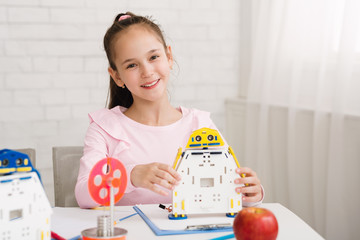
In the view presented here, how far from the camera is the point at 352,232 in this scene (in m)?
1.86

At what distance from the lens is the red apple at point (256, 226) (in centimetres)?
89

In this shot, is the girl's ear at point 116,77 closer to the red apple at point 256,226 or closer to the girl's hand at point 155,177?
the girl's hand at point 155,177

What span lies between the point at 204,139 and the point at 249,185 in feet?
0.69

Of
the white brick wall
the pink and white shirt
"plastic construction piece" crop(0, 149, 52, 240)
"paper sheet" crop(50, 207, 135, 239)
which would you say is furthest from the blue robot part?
the white brick wall

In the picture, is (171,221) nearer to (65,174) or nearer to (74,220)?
(74,220)

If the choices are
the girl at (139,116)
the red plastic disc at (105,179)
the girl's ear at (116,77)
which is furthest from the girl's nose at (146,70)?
the red plastic disc at (105,179)

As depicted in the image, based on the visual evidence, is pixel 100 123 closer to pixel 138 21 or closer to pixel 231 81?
pixel 138 21

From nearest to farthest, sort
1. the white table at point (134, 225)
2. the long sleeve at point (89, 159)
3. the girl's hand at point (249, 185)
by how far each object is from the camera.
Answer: the white table at point (134, 225), the girl's hand at point (249, 185), the long sleeve at point (89, 159)

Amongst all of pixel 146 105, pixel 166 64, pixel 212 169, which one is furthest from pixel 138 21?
pixel 212 169

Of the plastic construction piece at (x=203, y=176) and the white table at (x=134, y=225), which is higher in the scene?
the plastic construction piece at (x=203, y=176)

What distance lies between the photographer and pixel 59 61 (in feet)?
8.62

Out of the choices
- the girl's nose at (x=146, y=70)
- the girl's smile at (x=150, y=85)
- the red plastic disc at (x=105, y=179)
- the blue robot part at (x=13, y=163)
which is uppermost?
the girl's nose at (x=146, y=70)

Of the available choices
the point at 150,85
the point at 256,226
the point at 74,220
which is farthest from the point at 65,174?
the point at 256,226

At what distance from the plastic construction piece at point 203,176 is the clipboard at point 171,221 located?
0.07 feet
